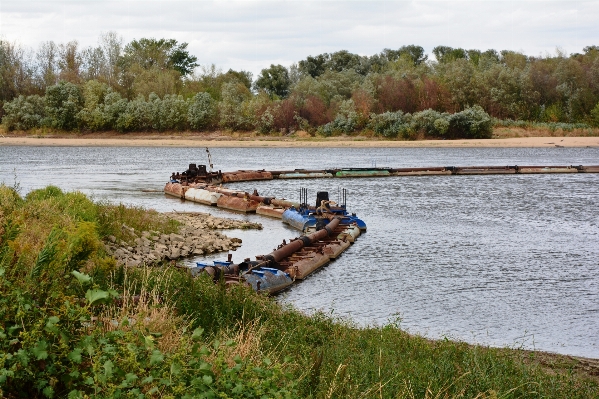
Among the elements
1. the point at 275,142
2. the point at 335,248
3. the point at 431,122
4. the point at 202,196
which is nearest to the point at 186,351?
the point at 335,248

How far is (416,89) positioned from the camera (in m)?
94.7

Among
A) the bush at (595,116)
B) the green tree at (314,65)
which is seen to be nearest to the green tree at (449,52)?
the green tree at (314,65)

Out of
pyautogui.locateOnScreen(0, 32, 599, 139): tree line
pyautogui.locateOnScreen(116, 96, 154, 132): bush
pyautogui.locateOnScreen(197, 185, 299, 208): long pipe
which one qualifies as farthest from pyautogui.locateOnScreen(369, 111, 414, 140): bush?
pyautogui.locateOnScreen(197, 185, 299, 208): long pipe

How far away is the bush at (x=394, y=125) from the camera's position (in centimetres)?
8775

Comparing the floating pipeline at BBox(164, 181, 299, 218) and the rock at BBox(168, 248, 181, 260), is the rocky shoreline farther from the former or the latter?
the floating pipeline at BBox(164, 181, 299, 218)

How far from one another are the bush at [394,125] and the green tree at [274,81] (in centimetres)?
3702

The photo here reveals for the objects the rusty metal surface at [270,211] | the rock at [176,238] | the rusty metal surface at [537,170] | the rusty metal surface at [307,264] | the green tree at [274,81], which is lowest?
the rusty metal surface at [537,170]

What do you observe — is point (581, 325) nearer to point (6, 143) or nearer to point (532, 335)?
point (532, 335)

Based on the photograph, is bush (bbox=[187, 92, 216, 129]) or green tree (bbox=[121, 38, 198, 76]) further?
green tree (bbox=[121, 38, 198, 76])

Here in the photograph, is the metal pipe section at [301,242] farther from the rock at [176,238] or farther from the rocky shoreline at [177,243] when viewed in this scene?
the rock at [176,238]

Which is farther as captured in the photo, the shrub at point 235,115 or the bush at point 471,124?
the shrub at point 235,115

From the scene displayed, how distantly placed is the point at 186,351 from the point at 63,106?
98.0 m

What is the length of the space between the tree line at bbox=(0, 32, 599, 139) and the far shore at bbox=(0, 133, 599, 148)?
155cm

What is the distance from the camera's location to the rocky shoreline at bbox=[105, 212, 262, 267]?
2014cm
